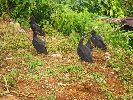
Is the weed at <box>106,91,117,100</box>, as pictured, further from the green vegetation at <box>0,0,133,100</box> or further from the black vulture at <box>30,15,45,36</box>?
the black vulture at <box>30,15,45,36</box>

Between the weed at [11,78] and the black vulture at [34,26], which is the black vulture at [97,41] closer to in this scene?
the black vulture at [34,26]

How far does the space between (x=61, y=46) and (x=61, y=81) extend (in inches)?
80.0

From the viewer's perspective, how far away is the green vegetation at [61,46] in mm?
7203

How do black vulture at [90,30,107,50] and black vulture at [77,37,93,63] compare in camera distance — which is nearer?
black vulture at [77,37,93,63]

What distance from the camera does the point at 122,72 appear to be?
25.8ft

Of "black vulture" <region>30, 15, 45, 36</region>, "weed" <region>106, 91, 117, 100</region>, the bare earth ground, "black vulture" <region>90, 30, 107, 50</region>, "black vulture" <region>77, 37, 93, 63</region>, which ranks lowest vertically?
"weed" <region>106, 91, 117, 100</region>

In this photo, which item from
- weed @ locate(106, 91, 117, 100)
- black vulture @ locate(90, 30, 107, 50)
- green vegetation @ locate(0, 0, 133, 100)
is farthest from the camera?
black vulture @ locate(90, 30, 107, 50)

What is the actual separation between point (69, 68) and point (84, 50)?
0.68 metres

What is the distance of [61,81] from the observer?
23.3ft

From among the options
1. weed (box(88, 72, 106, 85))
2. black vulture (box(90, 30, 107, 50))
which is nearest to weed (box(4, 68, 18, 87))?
weed (box(88, 72, 106, 85))

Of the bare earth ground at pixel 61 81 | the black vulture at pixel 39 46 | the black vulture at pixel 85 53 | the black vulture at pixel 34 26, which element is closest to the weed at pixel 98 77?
the bare earth ground at pixel 61 81

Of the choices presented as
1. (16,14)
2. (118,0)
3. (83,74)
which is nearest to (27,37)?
(16,14)

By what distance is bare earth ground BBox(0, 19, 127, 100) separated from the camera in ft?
21.6

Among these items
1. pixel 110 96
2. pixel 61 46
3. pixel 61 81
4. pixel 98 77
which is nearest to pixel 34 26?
pixel 61 46
